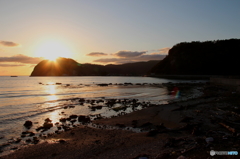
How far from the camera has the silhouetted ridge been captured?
143 metres

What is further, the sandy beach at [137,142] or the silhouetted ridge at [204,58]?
the silhouetted ridge at [204,58]

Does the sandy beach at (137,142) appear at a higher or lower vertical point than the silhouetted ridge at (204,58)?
lower

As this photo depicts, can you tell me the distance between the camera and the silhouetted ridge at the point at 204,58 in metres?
143

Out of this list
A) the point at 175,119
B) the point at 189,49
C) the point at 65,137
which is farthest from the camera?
the point at 189,49

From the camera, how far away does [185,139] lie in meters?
9.45

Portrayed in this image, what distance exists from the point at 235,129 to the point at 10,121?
59.8 ft

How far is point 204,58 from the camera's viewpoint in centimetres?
15275

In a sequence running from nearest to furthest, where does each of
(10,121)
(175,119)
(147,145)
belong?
(147,145) < (175,119) < (10,121)

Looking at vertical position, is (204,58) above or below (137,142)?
above

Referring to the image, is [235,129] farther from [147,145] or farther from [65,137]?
[65,137]

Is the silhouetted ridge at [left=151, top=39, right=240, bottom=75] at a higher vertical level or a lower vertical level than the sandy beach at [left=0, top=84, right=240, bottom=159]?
higher

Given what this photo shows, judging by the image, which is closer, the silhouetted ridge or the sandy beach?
the sandy beach

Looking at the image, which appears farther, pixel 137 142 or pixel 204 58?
pixel 204 58

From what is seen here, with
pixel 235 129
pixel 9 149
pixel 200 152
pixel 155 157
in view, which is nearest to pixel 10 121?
pixel 9 149
